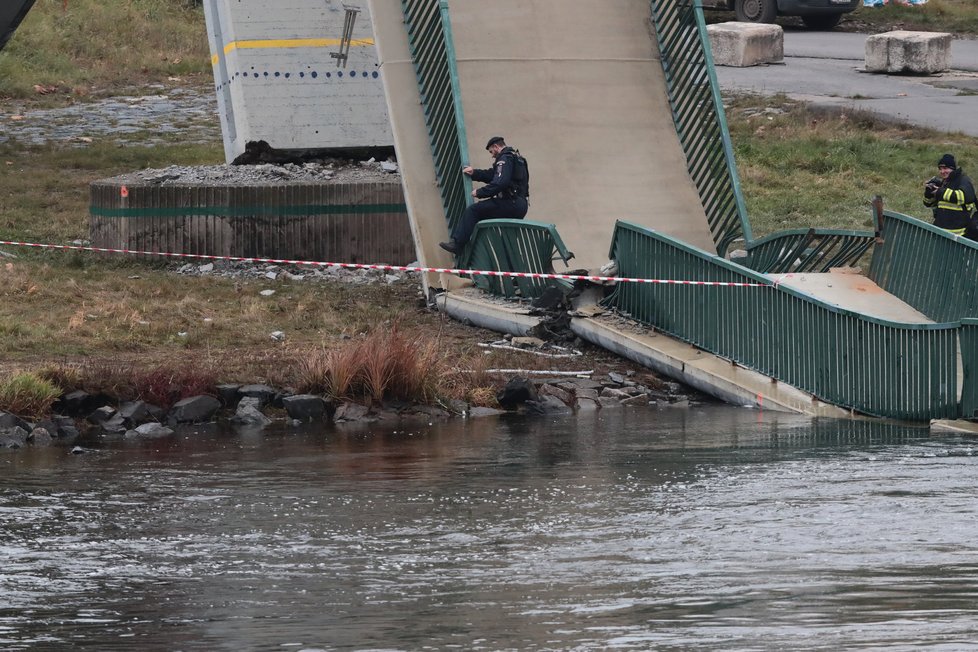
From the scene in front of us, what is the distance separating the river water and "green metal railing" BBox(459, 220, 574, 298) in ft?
13.9

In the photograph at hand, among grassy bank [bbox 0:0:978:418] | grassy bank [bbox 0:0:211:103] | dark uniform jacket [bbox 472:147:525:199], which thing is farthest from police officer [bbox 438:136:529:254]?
grassy bank [bbox 0:0:211:103]

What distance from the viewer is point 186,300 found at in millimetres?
18938

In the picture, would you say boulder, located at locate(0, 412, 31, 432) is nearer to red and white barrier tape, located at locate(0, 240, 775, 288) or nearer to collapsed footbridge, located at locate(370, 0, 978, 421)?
red and white barrier tape, located at locate(0, 240, 775, 288)

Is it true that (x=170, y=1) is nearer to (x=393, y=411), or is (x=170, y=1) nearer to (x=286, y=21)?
(x=286, y=21)

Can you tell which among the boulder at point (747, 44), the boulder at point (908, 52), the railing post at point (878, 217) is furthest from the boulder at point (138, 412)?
the boulder at point (747, 44)

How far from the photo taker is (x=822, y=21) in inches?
1656

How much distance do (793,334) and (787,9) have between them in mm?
26346

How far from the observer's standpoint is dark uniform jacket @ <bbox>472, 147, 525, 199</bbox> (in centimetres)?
1892

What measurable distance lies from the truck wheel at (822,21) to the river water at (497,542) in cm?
2926

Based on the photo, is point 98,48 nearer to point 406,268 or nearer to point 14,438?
point 406,268

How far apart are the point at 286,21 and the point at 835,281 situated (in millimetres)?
10742

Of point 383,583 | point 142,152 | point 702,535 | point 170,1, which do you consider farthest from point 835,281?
point 170,1

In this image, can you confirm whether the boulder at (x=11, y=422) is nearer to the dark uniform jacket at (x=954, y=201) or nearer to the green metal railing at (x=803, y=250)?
the green metal railing at (x=803, y=250)

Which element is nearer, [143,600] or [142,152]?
[143,600]
